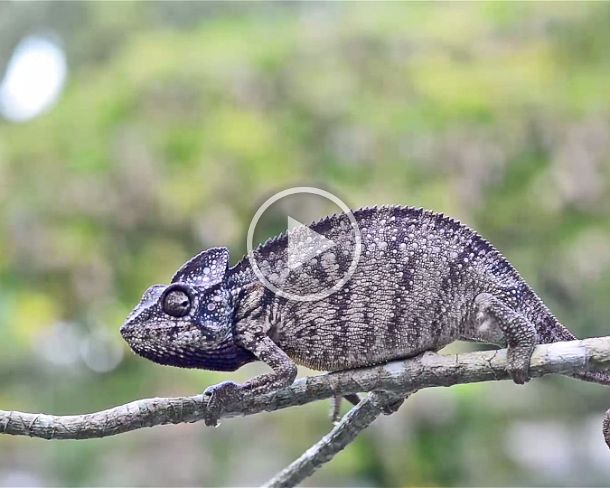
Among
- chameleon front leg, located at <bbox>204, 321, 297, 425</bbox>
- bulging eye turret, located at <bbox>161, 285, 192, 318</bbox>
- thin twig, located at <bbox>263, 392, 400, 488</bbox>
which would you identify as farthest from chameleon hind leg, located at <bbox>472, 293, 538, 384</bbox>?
bulging eye turret, located at <bbox>161, 285, 192, 318</bbox>

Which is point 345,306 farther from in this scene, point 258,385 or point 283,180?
point 283,180

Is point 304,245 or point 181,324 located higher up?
point 304,245

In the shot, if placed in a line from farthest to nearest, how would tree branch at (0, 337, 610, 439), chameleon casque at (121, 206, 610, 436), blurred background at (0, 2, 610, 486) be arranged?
blurred background at (0, 2, 610, 486), chameleon casque at (121, 206, 610, 436), tree branch at (0, 337, 610, 439)

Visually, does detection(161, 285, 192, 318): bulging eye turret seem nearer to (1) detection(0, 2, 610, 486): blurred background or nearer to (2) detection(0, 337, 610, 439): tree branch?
(2) detection(0, 337, 610, 439): tree branch

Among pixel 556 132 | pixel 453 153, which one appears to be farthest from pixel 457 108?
pixel 556 132

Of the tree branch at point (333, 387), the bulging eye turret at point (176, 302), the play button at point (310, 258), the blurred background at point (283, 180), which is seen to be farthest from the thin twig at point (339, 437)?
the blurred background at point (283, 180)

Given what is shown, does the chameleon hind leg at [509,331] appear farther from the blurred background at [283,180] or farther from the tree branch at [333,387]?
the blurred background at [283,180]

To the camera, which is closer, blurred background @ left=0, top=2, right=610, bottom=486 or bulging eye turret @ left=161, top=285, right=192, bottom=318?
bulging eye turret @ left=161, top=285, right=192, bottom=318

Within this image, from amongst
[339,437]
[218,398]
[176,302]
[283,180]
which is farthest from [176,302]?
[283,180]

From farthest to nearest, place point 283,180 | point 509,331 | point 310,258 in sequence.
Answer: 1. point 283,180
2. point 310,258
3. point 509,331
